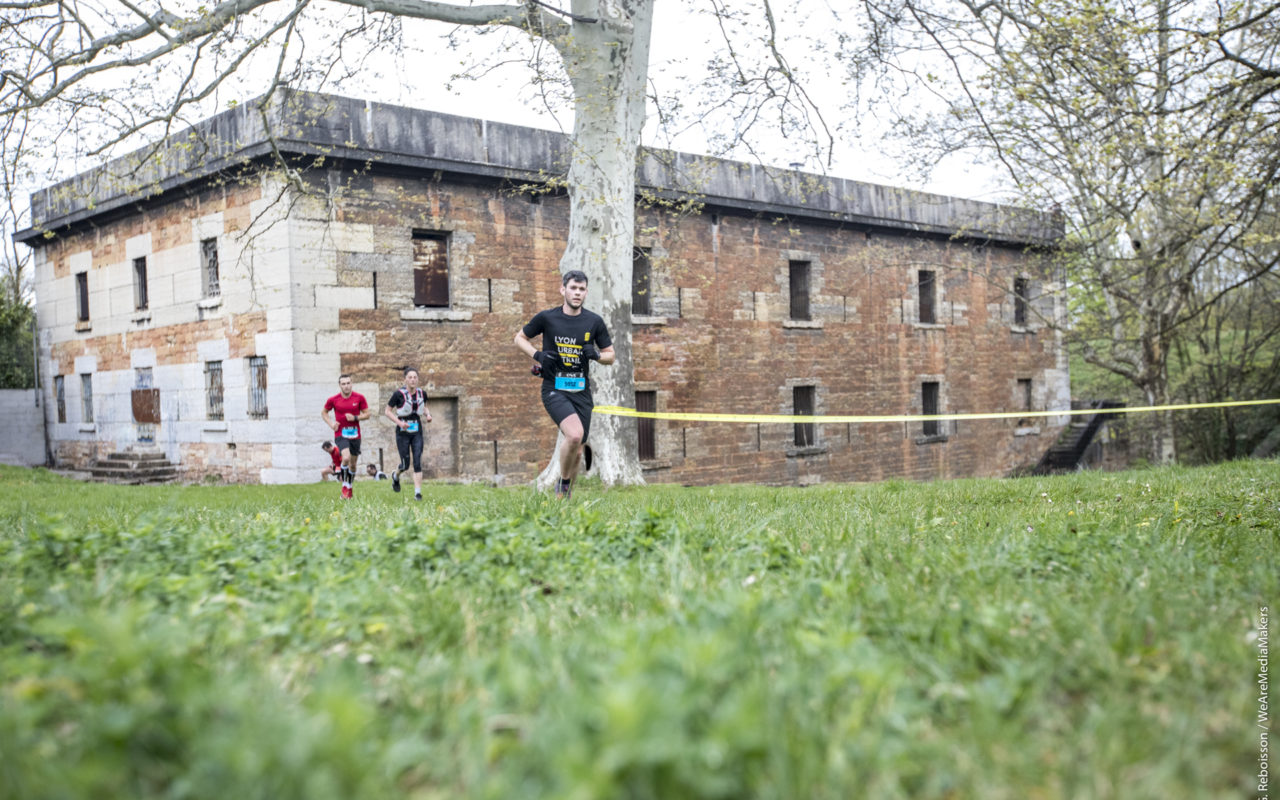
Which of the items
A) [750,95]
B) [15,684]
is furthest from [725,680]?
[750,95]

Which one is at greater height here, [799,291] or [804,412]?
[799,291]

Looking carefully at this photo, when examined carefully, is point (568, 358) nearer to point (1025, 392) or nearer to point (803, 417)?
point (803, 417)

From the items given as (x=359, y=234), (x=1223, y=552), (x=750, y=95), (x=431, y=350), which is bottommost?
(x=1223, y=552)

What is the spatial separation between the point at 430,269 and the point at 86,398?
10882mm

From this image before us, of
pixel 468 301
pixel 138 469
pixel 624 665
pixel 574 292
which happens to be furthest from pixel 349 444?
pixel 624 665

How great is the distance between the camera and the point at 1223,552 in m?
4.66

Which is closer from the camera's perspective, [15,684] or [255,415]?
[15,684]

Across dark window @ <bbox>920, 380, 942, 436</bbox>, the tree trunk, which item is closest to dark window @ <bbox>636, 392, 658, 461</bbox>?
Answer: the tree trunk

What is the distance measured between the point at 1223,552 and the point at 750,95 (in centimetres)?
1095

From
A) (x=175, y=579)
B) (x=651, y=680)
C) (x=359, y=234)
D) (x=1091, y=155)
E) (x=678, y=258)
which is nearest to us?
(x=651, y=680)

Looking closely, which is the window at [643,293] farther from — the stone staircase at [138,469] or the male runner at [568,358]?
the male runner at [568,358]

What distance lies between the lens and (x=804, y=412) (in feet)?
77.2

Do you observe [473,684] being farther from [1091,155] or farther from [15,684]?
[1091,155]

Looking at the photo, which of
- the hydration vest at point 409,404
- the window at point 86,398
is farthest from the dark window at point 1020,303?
the window at point 86,398
